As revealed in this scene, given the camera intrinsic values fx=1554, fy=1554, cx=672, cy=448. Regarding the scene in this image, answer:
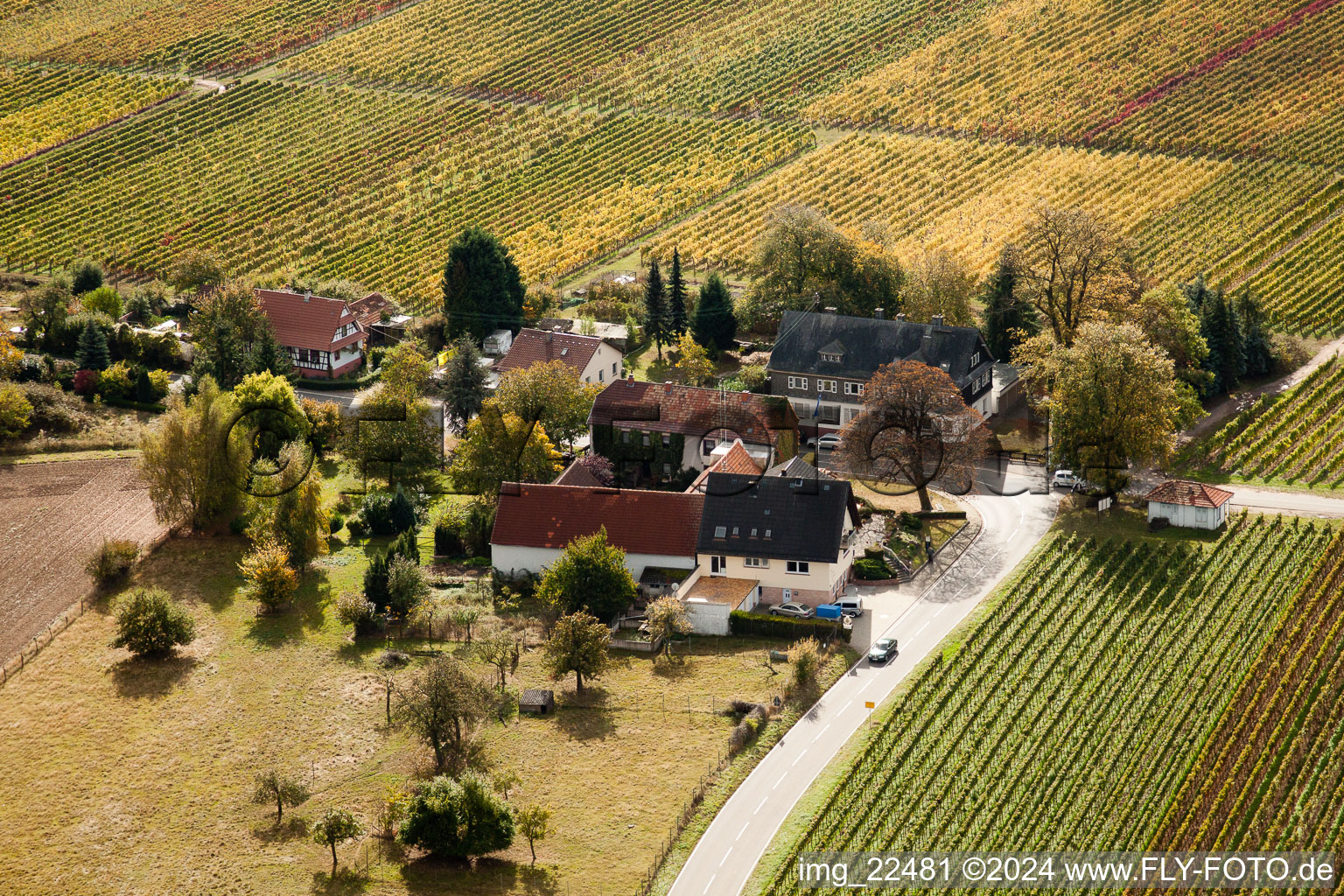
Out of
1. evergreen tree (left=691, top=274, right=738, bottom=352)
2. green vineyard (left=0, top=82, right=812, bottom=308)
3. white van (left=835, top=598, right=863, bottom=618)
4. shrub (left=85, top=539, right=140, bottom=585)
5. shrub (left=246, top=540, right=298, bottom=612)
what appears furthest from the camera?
green vineyard (left=0, top=82, right=812, bottom=308)

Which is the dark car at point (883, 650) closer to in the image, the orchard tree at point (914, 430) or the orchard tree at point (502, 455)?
the orchard tree at point (914, 430)

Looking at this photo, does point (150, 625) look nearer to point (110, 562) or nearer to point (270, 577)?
point (270, 577)

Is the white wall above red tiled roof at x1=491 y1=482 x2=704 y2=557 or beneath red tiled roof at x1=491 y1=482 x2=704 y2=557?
beneath

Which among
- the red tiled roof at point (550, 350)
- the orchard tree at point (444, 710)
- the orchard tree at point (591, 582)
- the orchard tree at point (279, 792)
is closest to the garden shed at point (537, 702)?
the orchard tree at point (444, 710)

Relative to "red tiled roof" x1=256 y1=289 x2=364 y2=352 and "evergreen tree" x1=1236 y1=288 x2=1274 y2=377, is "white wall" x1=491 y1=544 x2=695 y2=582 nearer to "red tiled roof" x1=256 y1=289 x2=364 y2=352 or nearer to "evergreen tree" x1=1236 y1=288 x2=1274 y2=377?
"red tiled roof" x1=256 y1=289 x2=364 y2=352

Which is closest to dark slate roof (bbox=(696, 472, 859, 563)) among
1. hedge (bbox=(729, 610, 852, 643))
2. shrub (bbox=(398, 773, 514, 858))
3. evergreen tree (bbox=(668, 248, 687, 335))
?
hedge (bbox=(729, 610, 852, 643))

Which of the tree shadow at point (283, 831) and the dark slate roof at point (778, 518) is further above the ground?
the dark slate roof at point (778, 518)

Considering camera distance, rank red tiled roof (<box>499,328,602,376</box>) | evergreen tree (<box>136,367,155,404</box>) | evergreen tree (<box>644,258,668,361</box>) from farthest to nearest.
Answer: evergreen tree (<box>644,258,668,361</box>) < evergreen tree (<box>136,367,155,404</box>) < red tiled roof (<box>499,328,602,376</box>)

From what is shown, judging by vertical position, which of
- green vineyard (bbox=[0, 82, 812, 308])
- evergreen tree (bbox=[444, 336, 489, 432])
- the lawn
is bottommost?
the lawn
